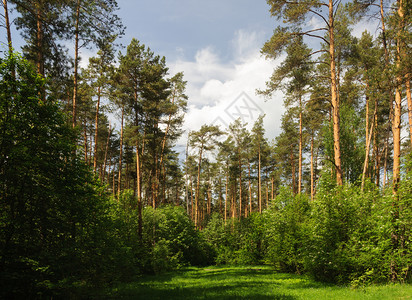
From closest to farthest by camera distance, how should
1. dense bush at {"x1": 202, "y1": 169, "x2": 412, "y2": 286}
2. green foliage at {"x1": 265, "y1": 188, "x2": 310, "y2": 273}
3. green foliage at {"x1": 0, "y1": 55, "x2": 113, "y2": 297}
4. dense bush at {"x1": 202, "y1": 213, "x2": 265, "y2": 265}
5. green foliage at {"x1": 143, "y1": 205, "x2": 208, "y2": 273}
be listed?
green foliage at {"x1": 0, "y1": 55, "x2": 113, "y2": 297} → dense bush at {"x1": 202, "y1": 169, "x2": 412, "y2": 286} → green foliage at {"x1": 265, "y1": 188, "x2": 310, "y2": 273} → green foliage at {"x1": 143, "y1": 205, "x2": 208, "y2": 273} → dense bush at {"x1": 202, "y1": 213, "x2": 265, "y2": 265}

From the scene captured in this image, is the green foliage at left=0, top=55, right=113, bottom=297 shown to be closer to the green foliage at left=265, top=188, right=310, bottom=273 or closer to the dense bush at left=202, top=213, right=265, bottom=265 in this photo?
the green foliage at left=265, top=188, right=310, bottom=273

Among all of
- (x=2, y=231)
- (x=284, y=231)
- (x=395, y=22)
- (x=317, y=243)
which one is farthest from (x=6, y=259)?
(x=395, y=22)

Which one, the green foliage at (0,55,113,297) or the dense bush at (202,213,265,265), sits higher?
the green foliage at (0,55,113,297)

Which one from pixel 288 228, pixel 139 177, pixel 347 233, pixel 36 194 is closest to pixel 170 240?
pixel 139 177

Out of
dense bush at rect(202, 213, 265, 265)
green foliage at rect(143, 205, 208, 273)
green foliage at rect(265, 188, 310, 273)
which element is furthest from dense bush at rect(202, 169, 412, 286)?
green foliage at rect(143, 205, 208, 273)

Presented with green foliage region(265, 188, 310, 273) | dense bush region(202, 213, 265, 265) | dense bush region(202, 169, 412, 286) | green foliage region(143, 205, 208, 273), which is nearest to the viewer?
dense bush region(202, 169, 412, 286)

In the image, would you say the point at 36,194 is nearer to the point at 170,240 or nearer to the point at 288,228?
the point at 288,228

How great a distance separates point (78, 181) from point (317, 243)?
1191cm

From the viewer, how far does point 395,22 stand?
10203 mm

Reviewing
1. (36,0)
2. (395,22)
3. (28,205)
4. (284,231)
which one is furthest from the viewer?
(284,231)

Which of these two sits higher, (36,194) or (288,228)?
(36,194)

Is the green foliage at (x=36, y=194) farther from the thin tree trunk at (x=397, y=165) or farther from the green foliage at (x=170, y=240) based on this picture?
the thin tree trunk at (x=397, y=165)

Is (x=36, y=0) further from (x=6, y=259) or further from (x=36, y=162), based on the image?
(x=6, y=259)

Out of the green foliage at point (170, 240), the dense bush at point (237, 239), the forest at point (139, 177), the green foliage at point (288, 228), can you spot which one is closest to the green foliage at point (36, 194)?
the forest at point (139, 177)
